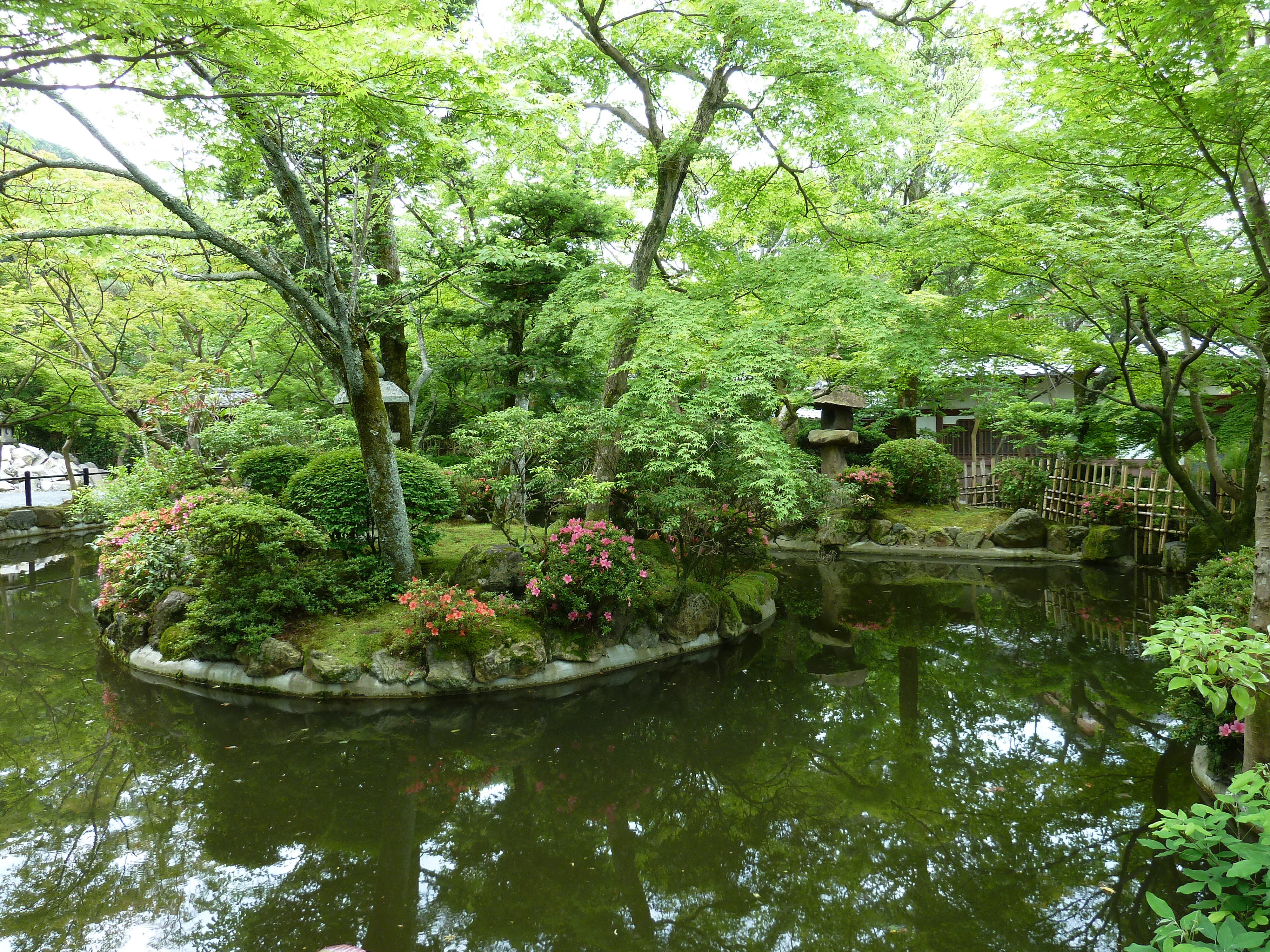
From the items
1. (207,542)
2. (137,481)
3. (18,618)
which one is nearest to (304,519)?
(207,542)

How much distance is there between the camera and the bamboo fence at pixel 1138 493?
10.4 m

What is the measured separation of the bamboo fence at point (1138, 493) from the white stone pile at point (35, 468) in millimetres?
22456

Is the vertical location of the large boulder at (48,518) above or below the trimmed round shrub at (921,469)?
below

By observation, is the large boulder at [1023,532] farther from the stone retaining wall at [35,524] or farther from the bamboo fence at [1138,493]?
the stone retaining wall at [35,524]

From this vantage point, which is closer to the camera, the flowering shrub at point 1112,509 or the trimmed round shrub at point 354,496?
the trimmed round shrub at point 354,496

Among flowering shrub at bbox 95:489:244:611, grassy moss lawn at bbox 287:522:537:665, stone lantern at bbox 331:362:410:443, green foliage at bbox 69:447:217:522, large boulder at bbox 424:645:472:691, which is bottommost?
large boulder at bbox 424:645:472:691

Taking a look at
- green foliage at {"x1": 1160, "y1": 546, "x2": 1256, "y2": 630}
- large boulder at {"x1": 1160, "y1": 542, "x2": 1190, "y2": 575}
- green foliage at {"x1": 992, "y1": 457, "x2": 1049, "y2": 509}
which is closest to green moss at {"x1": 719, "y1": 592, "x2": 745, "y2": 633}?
green foliage at {"x1": 1160, "y1": 546, "x2": 1256, "y2": 630}

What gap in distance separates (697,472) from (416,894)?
4.63m

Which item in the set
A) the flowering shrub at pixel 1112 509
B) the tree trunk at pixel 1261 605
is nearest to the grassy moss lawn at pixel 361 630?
the tree trunk at pixel 1261 605

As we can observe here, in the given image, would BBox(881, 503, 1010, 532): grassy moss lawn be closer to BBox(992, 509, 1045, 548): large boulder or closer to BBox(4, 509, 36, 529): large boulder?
BBox(992, 509, 1045, 548): large boulder

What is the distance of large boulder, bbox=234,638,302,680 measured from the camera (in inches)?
233

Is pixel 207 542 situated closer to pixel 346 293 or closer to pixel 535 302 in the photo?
pixel 346 293

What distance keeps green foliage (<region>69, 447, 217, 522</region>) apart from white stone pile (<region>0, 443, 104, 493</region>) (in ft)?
33.2

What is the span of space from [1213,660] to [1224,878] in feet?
2.34
